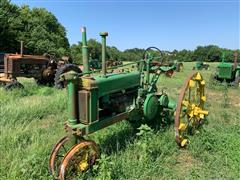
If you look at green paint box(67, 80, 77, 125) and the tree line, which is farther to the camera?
the tree line

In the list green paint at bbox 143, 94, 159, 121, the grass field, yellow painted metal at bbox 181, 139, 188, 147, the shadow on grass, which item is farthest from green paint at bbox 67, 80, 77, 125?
yellow painted metal at bbox 181, 139, 188, 147

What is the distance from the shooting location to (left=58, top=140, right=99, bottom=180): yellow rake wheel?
317 cm

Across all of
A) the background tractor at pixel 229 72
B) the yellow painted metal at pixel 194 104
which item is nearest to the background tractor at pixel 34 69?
the yellow painted metal at pixel 194 104

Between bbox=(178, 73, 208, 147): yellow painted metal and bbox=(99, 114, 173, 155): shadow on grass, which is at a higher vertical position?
bbox=(178, 73, 208, 147): yellow painted metal

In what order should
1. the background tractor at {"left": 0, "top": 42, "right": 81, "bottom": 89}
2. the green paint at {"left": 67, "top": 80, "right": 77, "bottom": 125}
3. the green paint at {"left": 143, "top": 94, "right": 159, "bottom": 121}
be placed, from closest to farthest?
the green paint at {"left": 67, "top": 80, "right": 77, "bottom": 125} < the green paint at {"left": 143, "top": 94, "right": 159, "bottom": 121} < the background tractor at {"left": 0, "top": 42, "right": 81, "bottom": 89}

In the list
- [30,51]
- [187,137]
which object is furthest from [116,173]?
[30,51]

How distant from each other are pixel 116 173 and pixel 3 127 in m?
2.27

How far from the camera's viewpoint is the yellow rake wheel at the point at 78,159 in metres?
3.17

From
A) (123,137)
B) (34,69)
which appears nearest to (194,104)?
(123,137)

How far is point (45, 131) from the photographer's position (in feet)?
15.9

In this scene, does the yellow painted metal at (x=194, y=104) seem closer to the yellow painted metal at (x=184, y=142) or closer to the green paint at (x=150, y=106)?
the yellow painted metal at (x=184, y=142)

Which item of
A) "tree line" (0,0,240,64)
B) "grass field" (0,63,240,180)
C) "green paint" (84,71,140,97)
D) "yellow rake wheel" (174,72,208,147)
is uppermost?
"tree line" (0,0,240,64)

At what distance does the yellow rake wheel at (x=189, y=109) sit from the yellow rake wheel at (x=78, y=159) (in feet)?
4.57

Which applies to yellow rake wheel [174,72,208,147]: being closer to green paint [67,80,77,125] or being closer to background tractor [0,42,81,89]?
green paint [67,80,77,125]
